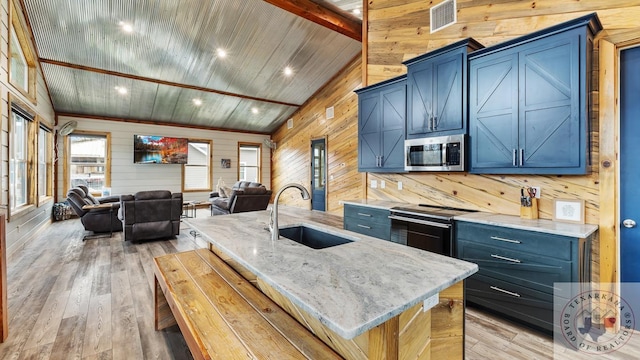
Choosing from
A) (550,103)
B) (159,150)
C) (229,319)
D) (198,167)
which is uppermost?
(159,150)

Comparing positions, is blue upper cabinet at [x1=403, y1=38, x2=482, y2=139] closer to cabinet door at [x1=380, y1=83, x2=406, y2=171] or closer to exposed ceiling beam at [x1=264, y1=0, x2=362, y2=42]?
cabinet door at [x1=380, y1=83, x2=406, y2=171]

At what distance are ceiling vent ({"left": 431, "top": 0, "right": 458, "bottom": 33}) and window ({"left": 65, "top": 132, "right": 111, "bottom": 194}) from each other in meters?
8.73

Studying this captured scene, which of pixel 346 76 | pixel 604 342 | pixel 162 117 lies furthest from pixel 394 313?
pixel 162 117

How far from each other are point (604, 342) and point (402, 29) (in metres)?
3.87

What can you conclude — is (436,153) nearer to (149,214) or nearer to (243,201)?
(243,201)

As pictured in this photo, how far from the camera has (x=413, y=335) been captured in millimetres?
1088

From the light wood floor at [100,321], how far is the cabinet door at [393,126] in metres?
1.87

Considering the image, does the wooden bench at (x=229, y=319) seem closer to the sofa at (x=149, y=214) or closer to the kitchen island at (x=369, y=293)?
the kitchen island at (x=369, y=293)

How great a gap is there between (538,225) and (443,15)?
2632mm

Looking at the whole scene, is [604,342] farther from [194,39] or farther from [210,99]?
[210,99]

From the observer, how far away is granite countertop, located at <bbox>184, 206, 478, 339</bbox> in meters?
0.90

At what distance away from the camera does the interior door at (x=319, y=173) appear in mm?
8008

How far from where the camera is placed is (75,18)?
4754 millimetres

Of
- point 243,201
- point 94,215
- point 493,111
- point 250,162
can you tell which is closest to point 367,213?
point 493,111
